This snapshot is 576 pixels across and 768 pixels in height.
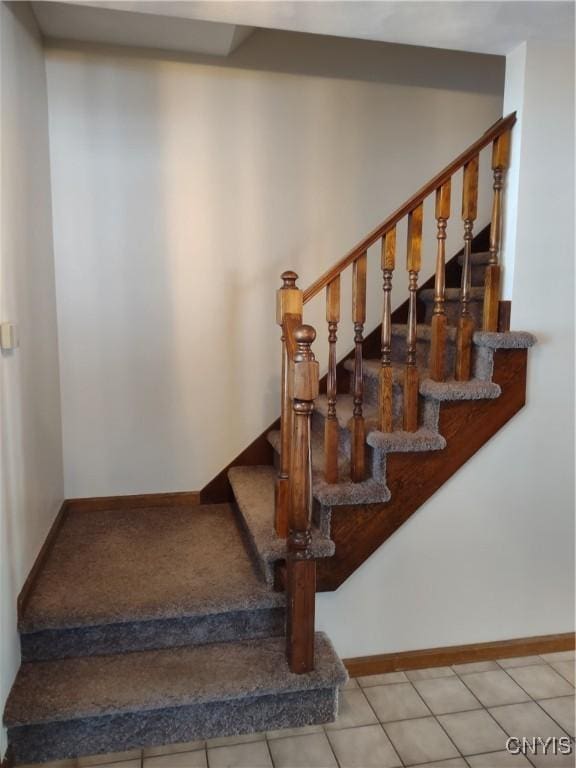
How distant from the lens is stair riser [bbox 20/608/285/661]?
2.04 m

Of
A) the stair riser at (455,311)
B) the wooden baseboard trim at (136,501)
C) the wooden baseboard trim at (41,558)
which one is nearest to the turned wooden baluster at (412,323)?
the stair riser at (455,311)

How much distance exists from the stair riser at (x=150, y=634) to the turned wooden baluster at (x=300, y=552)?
8.1 inches

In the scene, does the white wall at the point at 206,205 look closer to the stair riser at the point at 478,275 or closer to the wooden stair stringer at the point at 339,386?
the wooden stair stringer at the point at 339,386

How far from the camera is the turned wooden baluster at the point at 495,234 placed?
7.46 ft

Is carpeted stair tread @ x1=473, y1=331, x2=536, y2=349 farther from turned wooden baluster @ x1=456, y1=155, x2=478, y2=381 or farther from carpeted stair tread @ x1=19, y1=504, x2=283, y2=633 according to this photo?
carpeted stair tread @ x1=19, y1=504, x2=283, y2=633

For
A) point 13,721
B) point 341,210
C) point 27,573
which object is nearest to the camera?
point 13,721

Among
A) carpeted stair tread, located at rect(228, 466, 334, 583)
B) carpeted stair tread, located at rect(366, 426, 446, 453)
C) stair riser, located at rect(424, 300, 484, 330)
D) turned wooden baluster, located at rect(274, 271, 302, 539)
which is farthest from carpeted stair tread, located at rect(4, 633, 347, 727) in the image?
stair riser, located at rect(424, 300, 484, 330)

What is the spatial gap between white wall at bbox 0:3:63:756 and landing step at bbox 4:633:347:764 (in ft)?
0.37

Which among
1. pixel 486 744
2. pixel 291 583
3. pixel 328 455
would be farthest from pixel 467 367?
pixel 486 744

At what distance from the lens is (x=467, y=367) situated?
231cm

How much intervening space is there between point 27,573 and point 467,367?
1861 mm

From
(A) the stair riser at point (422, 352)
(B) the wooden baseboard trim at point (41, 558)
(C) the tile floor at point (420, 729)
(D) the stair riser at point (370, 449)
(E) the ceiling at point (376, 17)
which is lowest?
(C) the tile floor at point (420, 729)

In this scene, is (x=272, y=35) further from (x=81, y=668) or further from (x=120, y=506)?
(x=81, y=668)

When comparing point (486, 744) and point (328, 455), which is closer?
point (486, 744)
